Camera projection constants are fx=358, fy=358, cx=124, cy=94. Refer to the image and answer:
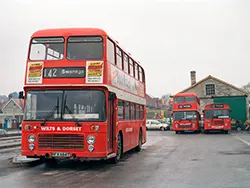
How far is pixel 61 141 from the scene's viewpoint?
1055 cm

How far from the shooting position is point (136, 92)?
1650cm

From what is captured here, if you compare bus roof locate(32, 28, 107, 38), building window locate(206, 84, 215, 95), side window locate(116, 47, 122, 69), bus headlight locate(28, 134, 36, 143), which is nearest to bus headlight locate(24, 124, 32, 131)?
bus headlight locate(28, 134, 36, 143)

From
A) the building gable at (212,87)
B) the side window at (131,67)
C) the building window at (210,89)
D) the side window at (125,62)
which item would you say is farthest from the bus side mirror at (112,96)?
the building window at (210,89)

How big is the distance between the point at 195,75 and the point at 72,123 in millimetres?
57790

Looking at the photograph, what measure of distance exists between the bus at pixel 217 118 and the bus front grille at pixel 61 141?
27.7 meters

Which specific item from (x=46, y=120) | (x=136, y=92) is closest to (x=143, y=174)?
(x=46, y=120)

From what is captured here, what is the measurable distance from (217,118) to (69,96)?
90.7 feet

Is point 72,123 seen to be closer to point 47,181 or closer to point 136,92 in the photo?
point 47,181

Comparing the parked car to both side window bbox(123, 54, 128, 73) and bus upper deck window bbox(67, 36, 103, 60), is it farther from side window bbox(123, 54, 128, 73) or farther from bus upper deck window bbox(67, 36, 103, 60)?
bus upper deck window bbox(67, 36, 103, 60)

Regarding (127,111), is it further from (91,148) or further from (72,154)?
(72,154)

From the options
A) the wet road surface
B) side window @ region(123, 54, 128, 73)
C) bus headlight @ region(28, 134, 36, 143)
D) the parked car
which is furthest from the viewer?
the parked car

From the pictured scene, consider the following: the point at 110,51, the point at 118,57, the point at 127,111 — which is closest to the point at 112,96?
the point at 110,51

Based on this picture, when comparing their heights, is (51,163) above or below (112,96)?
below

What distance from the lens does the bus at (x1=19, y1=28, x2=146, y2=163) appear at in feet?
34.4
